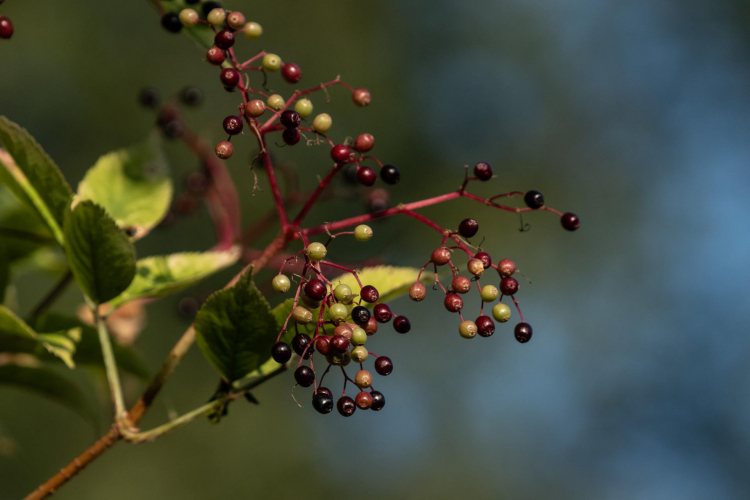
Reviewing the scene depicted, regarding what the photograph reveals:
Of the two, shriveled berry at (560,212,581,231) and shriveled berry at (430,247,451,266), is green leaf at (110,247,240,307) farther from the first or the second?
shriveled berry at (560,212,581,231)

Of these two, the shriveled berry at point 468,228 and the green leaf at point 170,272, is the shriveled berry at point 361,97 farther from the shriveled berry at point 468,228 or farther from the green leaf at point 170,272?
the green leaf at point 170,272

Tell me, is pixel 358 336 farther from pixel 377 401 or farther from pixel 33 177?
pixel 33 177

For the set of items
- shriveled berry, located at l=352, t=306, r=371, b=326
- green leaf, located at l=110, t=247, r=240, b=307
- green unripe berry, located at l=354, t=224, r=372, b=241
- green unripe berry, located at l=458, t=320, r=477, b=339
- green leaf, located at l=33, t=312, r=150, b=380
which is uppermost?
green unripe berry, located at l=354, t=224, r=372, b=241

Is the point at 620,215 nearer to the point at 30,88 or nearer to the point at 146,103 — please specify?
the point at 30,88

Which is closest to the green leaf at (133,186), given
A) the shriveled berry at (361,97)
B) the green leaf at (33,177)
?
the green leaf at (33,177)

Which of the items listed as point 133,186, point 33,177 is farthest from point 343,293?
point 133,186

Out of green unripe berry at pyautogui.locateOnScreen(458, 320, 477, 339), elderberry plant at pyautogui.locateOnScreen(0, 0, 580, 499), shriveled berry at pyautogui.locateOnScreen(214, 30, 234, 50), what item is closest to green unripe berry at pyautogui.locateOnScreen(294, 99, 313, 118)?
elderberry plant at pyautogui.locateOnScreen(0, 0, 580, 499)
